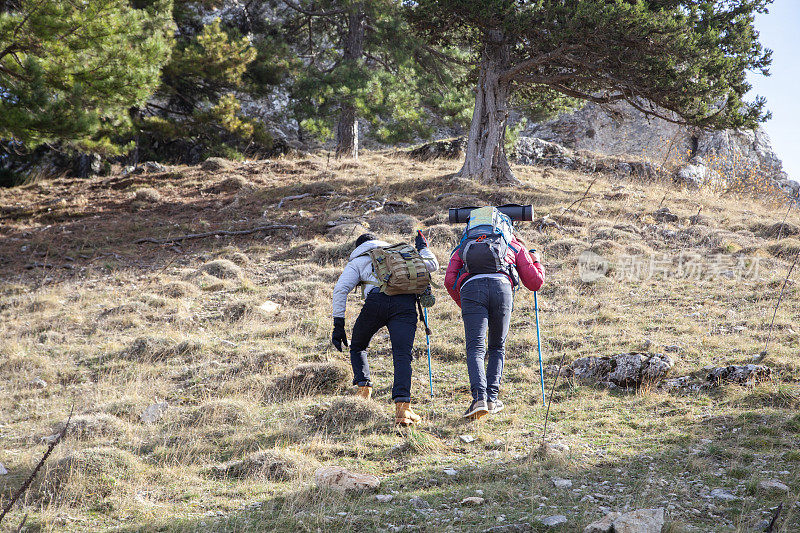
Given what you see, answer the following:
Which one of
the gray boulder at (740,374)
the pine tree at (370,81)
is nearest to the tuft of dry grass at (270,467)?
the gray boulder at (740,374)

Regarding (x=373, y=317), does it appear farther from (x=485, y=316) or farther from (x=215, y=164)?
(x=215, y=164)

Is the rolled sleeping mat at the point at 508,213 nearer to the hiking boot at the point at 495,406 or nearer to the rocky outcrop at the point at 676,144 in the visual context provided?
the hiking boot at the point at 495,406

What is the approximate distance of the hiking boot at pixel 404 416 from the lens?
5.13 m

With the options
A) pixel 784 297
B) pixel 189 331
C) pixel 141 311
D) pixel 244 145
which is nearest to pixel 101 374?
pixel 189 331

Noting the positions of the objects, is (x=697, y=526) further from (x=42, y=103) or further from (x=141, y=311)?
(x=42, y=103)

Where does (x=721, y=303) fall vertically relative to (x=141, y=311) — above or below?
above

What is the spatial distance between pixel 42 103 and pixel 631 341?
10870mm

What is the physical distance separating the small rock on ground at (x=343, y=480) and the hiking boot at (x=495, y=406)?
1.47 m

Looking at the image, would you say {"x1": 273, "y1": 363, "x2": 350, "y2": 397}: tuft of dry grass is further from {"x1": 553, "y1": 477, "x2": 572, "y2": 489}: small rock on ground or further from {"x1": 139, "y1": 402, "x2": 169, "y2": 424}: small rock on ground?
{"x1": 553, "y1": 477, "x2": 572, "y2": 489}: small rock on ground

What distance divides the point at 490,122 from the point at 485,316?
11.4 m

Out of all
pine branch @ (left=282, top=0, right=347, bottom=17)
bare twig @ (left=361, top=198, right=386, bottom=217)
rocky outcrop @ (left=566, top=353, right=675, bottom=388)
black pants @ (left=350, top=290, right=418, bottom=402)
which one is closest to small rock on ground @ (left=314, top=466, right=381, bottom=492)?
black pants @ (left=350, top=290, right=418, bottom=402)

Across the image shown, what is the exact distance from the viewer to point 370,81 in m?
17.0

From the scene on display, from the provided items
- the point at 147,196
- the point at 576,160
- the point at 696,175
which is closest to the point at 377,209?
the point at 147,196

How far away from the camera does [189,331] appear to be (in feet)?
27.1
